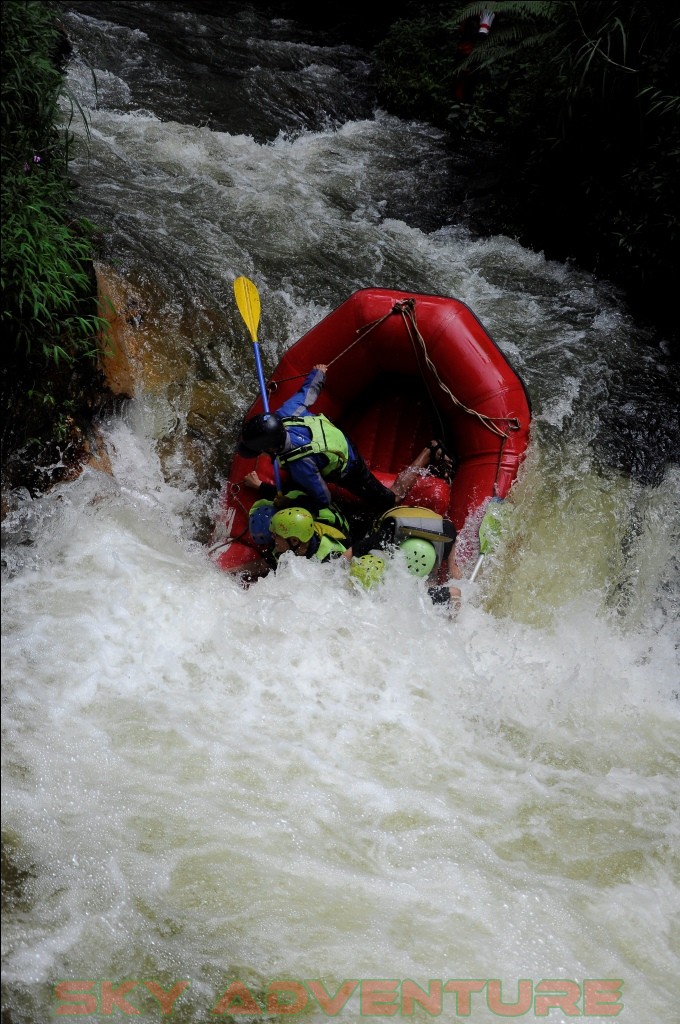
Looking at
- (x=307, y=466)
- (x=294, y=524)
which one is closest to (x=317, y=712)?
(x=294, y=524)

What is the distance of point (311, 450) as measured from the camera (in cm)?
376

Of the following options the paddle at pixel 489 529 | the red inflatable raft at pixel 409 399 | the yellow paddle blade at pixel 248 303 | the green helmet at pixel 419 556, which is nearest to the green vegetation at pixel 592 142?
the red inflatable raft at pixel 409 399

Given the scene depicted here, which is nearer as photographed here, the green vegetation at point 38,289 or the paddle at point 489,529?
the green vegetation at point 38,289

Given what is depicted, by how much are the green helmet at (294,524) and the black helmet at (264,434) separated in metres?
0.29

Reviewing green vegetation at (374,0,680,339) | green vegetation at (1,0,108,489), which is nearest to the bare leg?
green vegetation at (1,0,108,489)

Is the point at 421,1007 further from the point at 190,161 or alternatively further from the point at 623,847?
the point at 190,161

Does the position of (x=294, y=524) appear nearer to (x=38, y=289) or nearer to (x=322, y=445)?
(x=322, y=445)

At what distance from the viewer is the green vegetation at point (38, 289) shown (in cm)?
369

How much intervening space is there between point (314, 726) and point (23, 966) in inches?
47.3

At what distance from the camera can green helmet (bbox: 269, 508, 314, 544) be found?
11.7ft

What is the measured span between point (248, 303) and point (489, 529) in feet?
5.80

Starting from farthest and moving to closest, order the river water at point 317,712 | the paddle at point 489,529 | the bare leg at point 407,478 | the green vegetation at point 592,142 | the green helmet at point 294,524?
the green vegetation at point 592,142 → the bare leg at point 407,478 → the paddle at point 489,529 → the green helmet at point 294,524 → the river water at point 317,712

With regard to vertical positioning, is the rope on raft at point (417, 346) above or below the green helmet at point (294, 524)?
above

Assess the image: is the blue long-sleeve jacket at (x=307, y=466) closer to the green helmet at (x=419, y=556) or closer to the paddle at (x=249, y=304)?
the green helmet at (x=419, y=556)
